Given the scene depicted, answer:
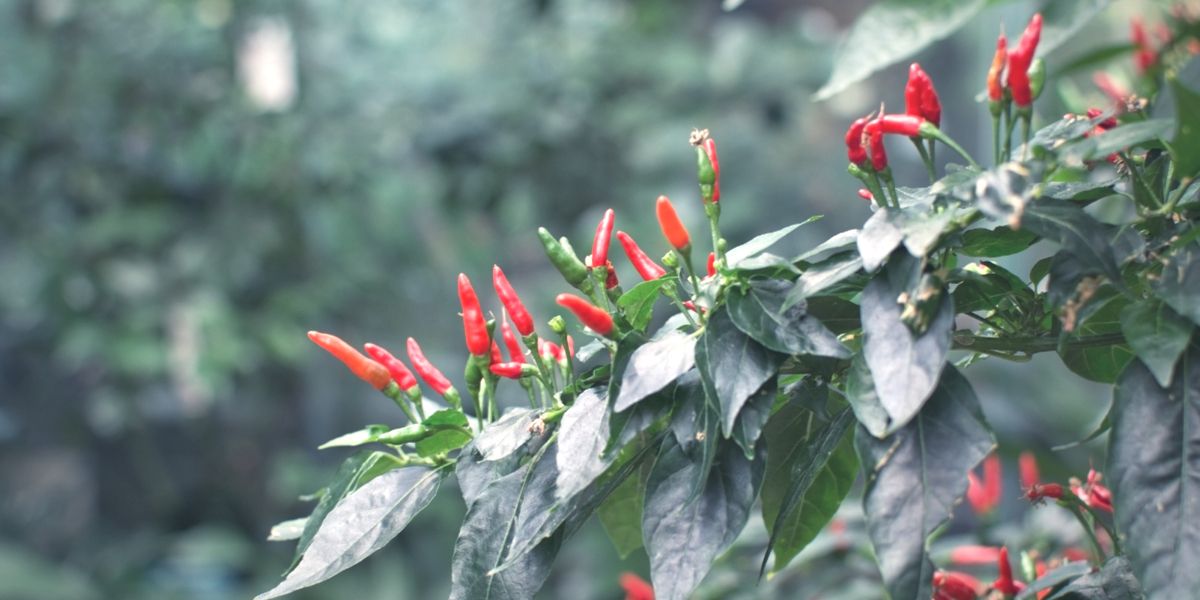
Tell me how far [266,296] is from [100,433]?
0.76 m

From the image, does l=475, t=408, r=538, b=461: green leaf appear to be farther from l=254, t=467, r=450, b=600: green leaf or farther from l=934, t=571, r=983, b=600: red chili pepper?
l=934, t=571, r=983, b=600: red chili pepper

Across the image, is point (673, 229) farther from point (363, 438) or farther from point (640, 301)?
point (363, 438)

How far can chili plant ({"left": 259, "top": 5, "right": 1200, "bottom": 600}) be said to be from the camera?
526 mm

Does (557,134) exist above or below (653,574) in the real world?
above

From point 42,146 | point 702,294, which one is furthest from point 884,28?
point 42,146

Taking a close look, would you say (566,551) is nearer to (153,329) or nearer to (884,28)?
(153,329)

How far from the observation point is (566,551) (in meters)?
3.33

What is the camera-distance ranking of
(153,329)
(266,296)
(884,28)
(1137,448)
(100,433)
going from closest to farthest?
(1137,448) < (884,28) < (153,329) < (266,296) < (100,433)

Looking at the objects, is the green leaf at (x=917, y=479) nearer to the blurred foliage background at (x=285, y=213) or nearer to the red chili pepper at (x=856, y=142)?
the red chili pepper at (x=856, y=142)

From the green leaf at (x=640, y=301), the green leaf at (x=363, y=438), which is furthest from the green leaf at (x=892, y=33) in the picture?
the green leaf at (x=363, y=438)

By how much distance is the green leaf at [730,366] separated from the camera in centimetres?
55

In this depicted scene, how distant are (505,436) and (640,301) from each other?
106 millimetres

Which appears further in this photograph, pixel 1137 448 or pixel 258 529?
pixel 258 529

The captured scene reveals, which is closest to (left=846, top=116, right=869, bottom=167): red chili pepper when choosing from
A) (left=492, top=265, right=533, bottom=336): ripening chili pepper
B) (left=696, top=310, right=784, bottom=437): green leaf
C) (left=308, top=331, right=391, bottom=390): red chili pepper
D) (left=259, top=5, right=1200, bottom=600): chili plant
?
(left=259, top=5, right=1200, bottom=600): chili plant
